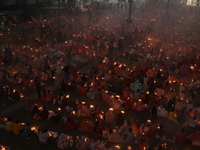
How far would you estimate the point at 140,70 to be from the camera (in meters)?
14.7

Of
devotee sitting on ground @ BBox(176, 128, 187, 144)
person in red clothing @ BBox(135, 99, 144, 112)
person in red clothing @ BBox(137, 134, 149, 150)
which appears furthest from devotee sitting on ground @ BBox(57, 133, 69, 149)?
devotee sitting on ground @ BBox(176, 128, 187, 144)

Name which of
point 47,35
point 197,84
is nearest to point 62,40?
point 47,35

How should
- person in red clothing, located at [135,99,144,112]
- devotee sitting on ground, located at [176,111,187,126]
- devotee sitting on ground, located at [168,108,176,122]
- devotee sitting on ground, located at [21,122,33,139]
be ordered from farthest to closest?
person in red clothing, located at [135,99,144,112] < devotee sitting on ground, located at [168,108,176,122] < devotee sitting on ground, located at [176,111,187,126] < devotee sitting on ground, located at [21,122,33,139]

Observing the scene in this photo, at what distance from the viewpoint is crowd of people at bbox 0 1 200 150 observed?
28.8ft

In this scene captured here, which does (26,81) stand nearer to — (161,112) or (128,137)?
(128,137)

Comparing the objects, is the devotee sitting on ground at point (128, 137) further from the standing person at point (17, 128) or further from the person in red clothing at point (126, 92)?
the standing person at point (17, 128)

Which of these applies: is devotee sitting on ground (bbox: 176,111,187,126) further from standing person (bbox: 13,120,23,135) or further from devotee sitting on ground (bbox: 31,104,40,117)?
standing person (bbox: 13,120,23,135)

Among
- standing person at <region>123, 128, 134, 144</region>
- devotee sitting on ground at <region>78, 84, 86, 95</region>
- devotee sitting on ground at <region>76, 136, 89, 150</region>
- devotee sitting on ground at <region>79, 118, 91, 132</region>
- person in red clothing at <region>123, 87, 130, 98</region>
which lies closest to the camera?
devotee sitting on ground at <region>76, 136, 89, 150</region>

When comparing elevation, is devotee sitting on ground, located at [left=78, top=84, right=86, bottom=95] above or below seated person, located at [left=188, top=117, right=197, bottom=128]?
above

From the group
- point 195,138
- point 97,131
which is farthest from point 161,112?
point 97,131

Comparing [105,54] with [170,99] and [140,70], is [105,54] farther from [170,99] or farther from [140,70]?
[170,99]

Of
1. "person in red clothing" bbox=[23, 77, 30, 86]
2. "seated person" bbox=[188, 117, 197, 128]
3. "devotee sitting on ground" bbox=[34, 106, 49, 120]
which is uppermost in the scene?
"person in red clothing" bbox=[23, 77, 30, 86]

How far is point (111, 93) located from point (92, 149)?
4.77m

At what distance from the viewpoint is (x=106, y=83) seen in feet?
40.9
